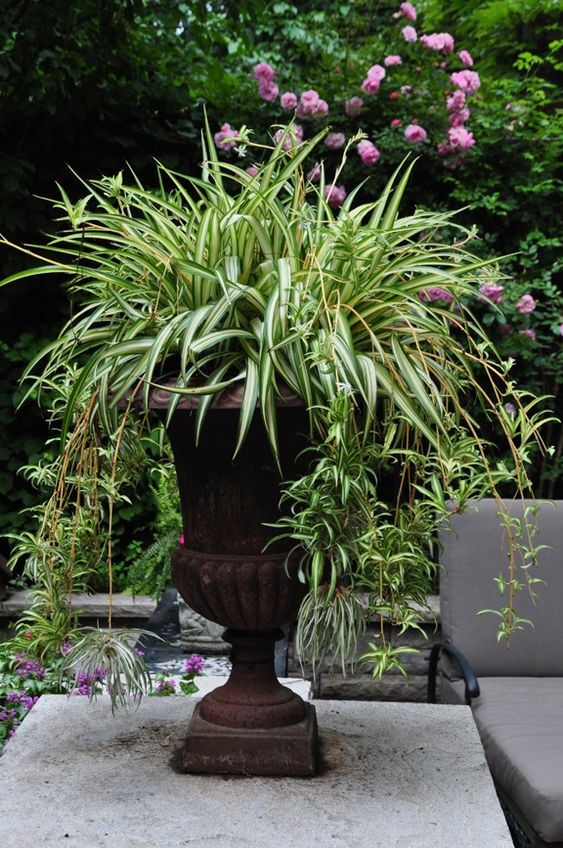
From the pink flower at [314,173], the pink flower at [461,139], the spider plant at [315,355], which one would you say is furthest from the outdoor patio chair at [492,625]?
the pink flower at [461,139]

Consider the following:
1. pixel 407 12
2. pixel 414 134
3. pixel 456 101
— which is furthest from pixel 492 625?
pixel 407 12

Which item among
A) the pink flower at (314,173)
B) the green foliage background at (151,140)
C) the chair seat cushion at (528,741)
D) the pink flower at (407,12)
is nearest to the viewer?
the pink flower at (314,173)

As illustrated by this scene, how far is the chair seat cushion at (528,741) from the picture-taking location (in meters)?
2.38

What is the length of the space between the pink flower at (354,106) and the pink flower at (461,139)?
0.47m

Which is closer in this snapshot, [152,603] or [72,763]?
[72,763]

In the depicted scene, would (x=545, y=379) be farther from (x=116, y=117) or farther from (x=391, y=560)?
(x=391, y=560)

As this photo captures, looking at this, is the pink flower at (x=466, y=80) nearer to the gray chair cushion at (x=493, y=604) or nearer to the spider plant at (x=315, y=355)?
the gray chair cushion at (x=493, y=604)

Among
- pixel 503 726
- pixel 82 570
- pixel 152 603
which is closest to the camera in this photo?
pixel 82 570

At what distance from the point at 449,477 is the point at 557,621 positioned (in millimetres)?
1897

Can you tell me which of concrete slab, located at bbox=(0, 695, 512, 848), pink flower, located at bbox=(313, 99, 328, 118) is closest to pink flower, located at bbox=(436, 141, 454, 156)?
pink flower, located at bbox=(313, 99, 328, 118)

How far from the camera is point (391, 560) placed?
158cm

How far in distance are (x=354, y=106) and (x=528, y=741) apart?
319 cm

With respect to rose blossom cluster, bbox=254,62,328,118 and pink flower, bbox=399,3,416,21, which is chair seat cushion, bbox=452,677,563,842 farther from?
pink flower, bbox=399,3,416,21

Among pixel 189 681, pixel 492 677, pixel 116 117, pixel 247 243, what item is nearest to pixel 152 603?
pixel 189 681
